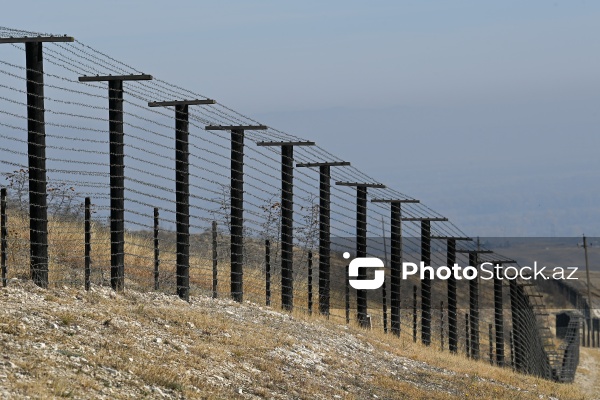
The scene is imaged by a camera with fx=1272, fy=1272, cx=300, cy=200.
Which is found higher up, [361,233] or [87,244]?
[361,233]

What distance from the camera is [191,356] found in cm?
1466

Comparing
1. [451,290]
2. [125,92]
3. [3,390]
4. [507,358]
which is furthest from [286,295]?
[507,358]

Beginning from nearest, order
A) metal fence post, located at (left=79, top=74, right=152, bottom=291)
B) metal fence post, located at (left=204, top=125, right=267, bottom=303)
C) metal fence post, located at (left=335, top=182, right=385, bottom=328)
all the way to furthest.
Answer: metal fence post, located at (left=79, top=74, right=152, bottom=291) < metal fence post, located at (left=204, top=125, right=267, bottom=303) < metal fence post, located at (left=335, top=182, right=385, bottom=328)

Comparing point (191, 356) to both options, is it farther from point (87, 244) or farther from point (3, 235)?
point (87, 244)

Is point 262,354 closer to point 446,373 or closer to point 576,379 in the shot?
point 446,373

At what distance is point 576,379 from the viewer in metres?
41.1

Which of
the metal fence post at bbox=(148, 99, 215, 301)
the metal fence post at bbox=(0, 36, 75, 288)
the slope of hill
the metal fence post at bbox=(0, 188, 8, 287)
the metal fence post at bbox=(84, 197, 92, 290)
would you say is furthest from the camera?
the metal fence post at bbox=(148, 99, 215, 301)

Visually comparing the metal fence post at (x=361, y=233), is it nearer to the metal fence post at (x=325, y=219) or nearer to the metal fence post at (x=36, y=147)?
the metal fence post at (x=325, y=219)

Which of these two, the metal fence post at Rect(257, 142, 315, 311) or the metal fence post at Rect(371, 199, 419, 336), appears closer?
the metal fence post at Rect(257, 142, 315, 311)

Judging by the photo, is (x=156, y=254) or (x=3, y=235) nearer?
(x=3, y=235)

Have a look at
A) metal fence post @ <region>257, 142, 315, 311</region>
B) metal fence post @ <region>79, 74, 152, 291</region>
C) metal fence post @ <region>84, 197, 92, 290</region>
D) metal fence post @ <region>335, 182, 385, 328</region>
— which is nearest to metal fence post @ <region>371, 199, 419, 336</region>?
metal fence post @ <region>335, 182, 385, 328</region>

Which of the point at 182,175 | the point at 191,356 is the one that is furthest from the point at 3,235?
the point at 182,175

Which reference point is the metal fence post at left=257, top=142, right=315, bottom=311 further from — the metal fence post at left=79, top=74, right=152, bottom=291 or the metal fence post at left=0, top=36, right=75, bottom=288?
the metal fence post at left=0, top=36, right=75, bottom=288

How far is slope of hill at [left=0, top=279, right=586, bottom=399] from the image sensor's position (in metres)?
12.4
